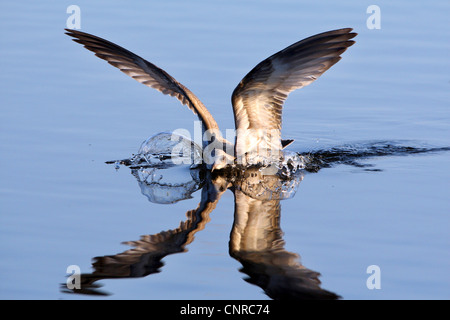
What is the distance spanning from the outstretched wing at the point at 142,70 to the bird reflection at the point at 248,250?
3.51 ft

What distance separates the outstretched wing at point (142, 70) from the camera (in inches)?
340

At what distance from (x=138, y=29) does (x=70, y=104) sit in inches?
125

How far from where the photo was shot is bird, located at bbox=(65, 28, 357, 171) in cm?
782

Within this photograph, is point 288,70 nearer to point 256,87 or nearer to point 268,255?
point 256,87

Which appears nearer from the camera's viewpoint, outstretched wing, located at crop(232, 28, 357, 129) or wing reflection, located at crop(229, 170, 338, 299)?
wing reflection, located at crop(229, 170, 338, 299)

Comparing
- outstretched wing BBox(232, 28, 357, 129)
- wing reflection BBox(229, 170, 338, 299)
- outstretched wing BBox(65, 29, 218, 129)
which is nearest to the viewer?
wing reflection BBox(229, 170, 338, 299)

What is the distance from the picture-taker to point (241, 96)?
807 centimetres

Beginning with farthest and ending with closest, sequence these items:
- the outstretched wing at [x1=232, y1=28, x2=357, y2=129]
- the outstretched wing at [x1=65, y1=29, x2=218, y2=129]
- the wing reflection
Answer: the outstretched wing at [x1=65, y1=29, x2=218, y2=129], the outstretched wing at [x1=232, y1=28, x2=357, y2=129], the wing reflection

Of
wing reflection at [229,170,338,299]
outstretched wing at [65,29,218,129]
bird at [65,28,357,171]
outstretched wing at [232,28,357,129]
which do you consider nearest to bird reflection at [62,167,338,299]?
wing reflection at [229,170,338,299]

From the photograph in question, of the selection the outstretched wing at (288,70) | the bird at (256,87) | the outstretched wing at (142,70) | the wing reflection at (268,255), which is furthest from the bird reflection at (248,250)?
the outstretched wing at (142,70)

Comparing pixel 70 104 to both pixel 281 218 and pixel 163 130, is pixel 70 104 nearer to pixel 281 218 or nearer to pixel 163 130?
pixel 163 130

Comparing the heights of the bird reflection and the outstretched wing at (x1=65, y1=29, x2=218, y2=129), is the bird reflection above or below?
below

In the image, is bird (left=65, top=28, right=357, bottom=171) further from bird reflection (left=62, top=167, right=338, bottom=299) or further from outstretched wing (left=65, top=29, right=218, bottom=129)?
bird reflection (left=62, top=167, right=338, bottom=299)

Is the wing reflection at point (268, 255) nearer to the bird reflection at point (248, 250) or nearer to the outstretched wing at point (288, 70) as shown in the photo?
the bird reflection at point (248, 250)
